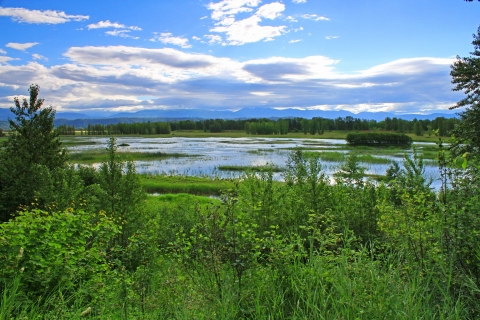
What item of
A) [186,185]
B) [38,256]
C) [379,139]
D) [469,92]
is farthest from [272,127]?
[38,256]

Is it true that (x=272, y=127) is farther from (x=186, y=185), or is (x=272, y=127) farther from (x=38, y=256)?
(x=38, y=256)

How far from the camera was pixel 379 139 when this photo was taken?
3418 inches

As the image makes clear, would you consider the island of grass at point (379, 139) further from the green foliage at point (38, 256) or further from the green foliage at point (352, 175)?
the green foliage at point (38, 256)

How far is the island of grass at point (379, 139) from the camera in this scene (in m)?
85.3

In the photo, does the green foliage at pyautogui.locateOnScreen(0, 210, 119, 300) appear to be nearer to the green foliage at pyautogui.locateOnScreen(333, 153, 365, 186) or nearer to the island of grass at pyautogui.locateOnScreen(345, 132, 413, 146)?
the green foliage at pyautogui.locateOnScreen(333, 153, 365, 186)

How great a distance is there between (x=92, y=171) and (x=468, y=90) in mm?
23034

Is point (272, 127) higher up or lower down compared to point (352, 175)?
higher up

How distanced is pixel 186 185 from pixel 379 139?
221 ft

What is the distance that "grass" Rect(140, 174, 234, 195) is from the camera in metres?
32.8

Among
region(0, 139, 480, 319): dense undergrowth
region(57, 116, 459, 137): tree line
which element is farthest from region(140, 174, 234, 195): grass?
region(57, 116, 459, 137): tree line

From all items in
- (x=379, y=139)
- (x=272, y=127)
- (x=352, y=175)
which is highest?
(x=272, y=127)

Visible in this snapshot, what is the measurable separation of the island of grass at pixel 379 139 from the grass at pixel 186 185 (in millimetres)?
62049

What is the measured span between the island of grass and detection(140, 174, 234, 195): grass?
6205 centimetres

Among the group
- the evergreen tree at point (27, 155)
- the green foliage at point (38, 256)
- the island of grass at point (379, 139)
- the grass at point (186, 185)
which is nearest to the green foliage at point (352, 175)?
the green foliage at point (38, 256)
